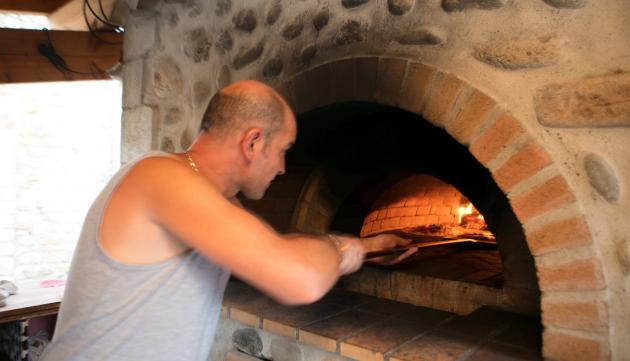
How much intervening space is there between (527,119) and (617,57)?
26 centimetres

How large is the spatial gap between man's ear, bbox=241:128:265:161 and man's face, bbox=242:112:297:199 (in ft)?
0.05

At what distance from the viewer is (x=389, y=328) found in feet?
5.57

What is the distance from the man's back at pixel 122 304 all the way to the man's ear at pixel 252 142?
283 millimetres

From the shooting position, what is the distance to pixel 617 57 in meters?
1.18

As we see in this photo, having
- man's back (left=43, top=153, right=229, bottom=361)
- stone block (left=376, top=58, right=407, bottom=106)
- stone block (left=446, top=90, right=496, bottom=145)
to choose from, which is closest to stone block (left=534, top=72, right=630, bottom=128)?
stone block (left=446, top=90, right=496, bottom=145)

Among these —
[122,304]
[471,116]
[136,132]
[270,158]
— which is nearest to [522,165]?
[471,116]

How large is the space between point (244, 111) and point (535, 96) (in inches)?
32.6

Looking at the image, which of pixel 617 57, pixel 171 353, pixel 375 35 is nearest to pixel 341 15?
pixel 375 35

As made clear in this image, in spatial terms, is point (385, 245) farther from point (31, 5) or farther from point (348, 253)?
point (31, 5)

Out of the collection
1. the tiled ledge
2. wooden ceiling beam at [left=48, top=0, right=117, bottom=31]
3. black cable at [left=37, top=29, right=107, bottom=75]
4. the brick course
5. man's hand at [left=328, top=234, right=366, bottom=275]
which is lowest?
the tiled ledge

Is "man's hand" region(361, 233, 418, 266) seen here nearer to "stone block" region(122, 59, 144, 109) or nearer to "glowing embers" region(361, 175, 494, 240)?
"glowing embers" region(361, 175, 494, 240)

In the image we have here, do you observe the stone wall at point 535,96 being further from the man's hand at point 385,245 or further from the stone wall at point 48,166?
the stone wall at point 48,166

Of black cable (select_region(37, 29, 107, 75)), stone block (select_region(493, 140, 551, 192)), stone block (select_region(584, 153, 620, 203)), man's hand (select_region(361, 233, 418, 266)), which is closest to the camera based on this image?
stone block (select_region(584, 153, 620, 203))

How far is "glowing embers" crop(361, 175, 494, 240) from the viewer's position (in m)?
3.12
